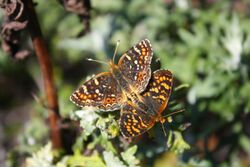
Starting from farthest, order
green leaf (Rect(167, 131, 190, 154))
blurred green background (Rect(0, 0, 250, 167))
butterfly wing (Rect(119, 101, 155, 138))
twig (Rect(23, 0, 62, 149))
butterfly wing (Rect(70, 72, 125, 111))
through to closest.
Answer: blurred green background (Rect(0, 0, 250, 167)) → twig (Rect(23, 0, 62, 149)) → green leaf (Rect(167, 131, 190, 154)) → butterfly wing (Rect(70, 72, 125, 111)) → butterfly wing (Rect(119, 101, 155, 138))

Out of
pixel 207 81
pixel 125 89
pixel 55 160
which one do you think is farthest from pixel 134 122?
pixel 207 81

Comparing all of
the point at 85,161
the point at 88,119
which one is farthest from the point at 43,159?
the point at 88,119

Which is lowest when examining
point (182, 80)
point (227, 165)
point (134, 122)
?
point (227, 165)

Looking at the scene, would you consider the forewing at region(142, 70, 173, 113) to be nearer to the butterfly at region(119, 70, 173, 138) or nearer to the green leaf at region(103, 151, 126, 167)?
the butterfly at region(119, 70, 173, 138)

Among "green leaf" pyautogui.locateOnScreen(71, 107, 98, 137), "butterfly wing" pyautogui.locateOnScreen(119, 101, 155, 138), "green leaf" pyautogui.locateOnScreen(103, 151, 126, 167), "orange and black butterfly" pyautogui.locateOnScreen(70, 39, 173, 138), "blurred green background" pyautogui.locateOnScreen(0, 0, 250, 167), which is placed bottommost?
"blurred green background" pyautogui.locateOnScreen(0, 0, 250, 167)

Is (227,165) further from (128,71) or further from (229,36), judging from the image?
(128,71)

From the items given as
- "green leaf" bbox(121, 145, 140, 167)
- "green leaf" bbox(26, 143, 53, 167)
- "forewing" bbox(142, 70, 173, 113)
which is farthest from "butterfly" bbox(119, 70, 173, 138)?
A: "green leaf" bbox(26, 143, 53, 167)
